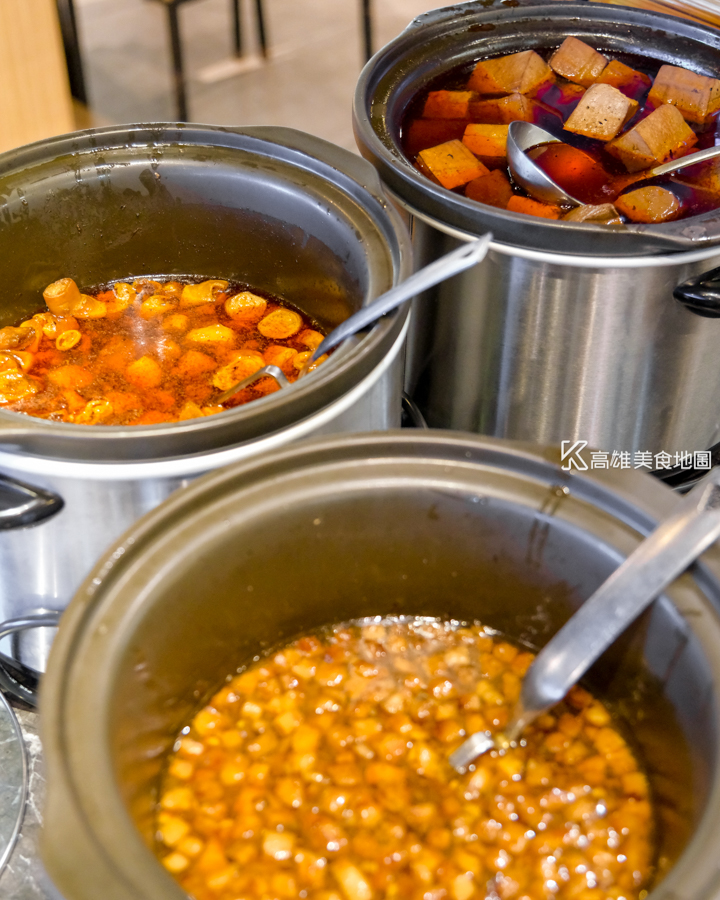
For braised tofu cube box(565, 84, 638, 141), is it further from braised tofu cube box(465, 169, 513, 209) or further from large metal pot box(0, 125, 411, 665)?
large metal pot box(0, 125, 411, 665)

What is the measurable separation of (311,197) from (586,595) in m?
0.79

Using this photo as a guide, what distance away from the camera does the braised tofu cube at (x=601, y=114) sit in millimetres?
1631

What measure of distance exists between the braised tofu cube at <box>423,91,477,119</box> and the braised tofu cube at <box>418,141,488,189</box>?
143 mm

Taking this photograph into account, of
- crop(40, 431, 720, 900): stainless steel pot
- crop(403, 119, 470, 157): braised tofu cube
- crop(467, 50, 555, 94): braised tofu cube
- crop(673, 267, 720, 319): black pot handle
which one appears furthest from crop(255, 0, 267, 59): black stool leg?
crop(40, 431, 720, 900): stainless steel pot

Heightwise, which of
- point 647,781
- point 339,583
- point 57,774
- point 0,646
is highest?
point 57,774

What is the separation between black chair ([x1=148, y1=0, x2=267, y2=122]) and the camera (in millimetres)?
3570

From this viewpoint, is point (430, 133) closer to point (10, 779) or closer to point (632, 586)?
point (632, 586)

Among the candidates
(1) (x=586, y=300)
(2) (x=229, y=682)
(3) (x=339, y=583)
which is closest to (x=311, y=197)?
(1) (x=586, y=300)

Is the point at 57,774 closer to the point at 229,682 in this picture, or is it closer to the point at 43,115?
the point at 229,682

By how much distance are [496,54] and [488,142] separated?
0.33 metres

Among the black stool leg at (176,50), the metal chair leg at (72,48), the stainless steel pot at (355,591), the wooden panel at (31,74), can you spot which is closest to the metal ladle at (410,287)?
the stainless steel pot at (355,591)

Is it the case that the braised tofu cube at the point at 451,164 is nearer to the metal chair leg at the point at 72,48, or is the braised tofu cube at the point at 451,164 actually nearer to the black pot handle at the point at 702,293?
the black pot handle at the point at 702,293

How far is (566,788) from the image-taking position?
3.17 feet

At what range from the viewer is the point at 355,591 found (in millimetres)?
1088
